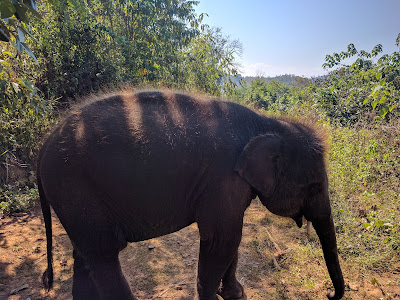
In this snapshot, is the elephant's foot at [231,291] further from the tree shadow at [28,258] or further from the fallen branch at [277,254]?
the tree shadow at [28,258]

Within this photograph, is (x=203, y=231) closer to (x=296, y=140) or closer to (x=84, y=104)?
(x=296, y=140)

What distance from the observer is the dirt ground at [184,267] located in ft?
10.4

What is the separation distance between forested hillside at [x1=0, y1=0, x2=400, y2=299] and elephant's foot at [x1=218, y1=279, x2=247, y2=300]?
79cm

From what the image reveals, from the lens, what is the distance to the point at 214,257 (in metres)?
2.23

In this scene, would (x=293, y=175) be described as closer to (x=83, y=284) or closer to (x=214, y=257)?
(x=214, y=257)

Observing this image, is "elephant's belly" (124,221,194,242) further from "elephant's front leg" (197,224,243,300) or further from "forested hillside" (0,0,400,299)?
"forested hillside" (0,0,400,299)

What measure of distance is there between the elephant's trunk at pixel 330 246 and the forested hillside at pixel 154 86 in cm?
60

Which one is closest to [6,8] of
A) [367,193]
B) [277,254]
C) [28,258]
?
[28,258]

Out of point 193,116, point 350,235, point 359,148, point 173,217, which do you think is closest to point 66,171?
point 173,217

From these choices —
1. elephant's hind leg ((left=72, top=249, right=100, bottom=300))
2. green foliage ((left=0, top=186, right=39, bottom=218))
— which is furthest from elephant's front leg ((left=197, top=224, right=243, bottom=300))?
green foliage ((left=0, top=186, right=39, bottom=218))

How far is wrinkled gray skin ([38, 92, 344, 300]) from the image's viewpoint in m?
2.09

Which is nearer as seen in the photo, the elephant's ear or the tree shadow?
the elephant's ear

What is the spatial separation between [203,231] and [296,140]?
1.10 metres

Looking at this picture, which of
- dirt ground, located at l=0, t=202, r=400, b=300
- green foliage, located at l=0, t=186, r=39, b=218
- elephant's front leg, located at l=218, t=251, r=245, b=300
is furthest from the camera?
green foliage, located at l=0, t=186, r=39, b=218
